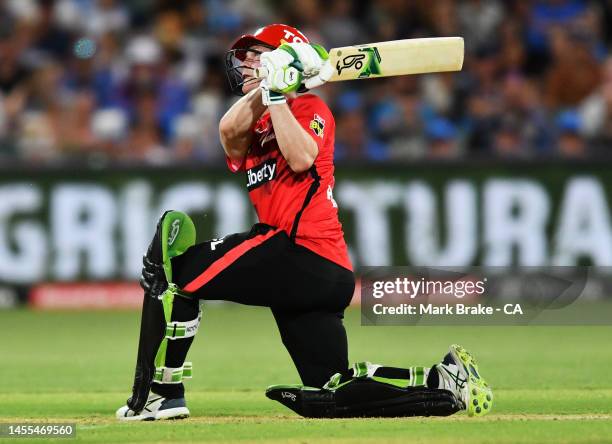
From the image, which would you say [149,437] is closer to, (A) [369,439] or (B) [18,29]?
(A) [369,439]

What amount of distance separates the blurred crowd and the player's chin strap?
726cm

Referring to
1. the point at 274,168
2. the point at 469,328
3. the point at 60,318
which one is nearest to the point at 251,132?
the point at 274,168

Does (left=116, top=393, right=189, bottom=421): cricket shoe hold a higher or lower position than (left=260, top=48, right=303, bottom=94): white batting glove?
lower

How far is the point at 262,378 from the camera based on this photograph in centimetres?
867

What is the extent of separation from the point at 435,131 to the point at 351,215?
1.64m

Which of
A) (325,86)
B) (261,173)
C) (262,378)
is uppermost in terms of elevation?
(325,86)

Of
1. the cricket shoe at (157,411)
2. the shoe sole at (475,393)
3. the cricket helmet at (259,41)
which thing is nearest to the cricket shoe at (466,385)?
the shoe sole at (475,393)

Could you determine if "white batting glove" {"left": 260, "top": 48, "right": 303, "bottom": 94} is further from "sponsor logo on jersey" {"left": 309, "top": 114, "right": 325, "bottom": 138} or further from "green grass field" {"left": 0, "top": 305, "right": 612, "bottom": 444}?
"green grass field" {"left": 0, "top": 305, "right": 612, "bottom": 444}

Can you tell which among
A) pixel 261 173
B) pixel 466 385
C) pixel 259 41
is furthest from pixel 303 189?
pixel 466 385

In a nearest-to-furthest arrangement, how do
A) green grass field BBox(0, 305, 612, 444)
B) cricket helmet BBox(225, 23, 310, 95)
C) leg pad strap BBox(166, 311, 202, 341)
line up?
green grass field BBox(0, 305, 612, 444) → leg pad strap BBox(166, 311, 202, 341) → cricket helmet BBox(225, 23, 310, 95)

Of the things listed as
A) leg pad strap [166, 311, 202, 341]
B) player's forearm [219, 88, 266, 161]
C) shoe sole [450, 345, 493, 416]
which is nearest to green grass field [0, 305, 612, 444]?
shoe sole [450, 345, 493, 416]

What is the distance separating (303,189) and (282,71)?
2.18 feet

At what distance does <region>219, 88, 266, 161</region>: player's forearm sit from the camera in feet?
21.3

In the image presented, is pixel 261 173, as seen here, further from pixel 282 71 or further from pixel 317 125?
pixel 282 71
